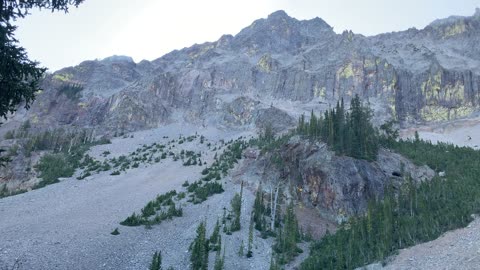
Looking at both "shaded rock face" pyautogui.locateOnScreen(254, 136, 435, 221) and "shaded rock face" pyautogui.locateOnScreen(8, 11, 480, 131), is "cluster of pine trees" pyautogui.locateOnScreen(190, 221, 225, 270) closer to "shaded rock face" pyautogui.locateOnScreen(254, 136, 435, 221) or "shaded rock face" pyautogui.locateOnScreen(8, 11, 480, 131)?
"shaded rock face" pyautogui.locateOnScreen(254, 136, 435, 221)

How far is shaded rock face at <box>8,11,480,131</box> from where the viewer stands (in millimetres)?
104250

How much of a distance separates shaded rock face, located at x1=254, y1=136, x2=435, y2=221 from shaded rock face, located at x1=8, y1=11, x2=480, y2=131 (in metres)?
47.8

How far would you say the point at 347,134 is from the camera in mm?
49469

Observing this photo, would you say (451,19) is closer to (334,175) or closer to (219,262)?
(334,175)

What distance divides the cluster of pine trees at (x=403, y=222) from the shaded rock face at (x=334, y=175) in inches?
97.3

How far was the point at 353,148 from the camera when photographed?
48344mm

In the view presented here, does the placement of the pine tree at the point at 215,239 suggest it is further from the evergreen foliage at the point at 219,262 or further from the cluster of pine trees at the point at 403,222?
the cluster of pine trees at the point at 403,222

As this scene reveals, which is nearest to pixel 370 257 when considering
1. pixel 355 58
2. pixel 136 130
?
pixel 136 130

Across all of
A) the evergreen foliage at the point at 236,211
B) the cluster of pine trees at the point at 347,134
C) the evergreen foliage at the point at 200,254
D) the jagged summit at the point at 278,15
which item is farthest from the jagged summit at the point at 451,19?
the evergreen foliage at the point at 200,254

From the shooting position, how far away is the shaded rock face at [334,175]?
142 ft

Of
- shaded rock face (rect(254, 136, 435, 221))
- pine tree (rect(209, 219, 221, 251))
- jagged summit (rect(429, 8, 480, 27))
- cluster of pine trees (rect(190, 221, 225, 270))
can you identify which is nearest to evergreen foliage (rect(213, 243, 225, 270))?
cluster of pine trees (rect(190, 221, 225, 270))

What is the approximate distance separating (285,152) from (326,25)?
147 m

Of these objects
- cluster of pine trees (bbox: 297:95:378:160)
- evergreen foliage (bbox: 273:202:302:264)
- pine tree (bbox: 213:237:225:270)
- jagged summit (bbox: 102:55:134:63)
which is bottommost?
evergreen foliage (bbox: 273:202:302:264)

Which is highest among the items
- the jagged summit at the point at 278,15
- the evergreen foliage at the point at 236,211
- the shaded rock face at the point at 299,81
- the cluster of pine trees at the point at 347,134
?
the jagged summit at the point at 278,15
